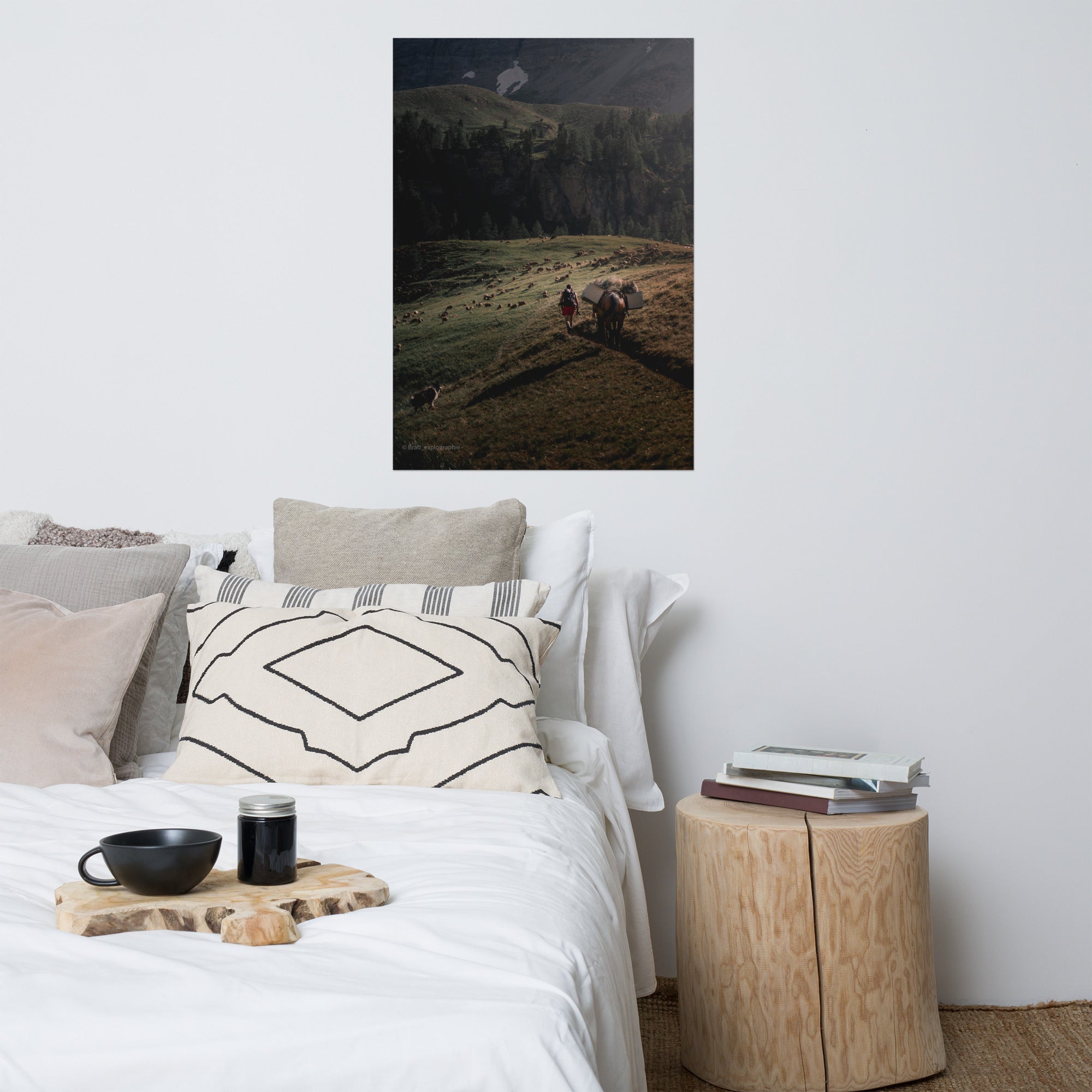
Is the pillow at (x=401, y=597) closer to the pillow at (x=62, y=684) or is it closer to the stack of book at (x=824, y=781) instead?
the pillow at (x=62, y=684)

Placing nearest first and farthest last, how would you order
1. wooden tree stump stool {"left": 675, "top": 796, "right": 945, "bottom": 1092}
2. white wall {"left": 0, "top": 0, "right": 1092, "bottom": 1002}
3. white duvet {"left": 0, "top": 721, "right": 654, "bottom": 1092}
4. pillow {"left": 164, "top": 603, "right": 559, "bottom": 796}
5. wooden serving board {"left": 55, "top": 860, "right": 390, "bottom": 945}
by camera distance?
white duvet {"left": 0, "top": 721, "right": 654, "bottom": 1092} → wooden serving board {"left": 55, "top": 860, "right": 390, "bottom": 945} → pillow {"left": 164, "top": 603, "right": 559, "bottom": 796} → wooden tree stump stool {"left": 675, "top": 796, "right": 945, "bottom": 1092} → white wall {"left": 0, "top": 0, "right": 1092, "bottom": 1002}

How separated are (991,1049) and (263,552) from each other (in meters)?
1.74

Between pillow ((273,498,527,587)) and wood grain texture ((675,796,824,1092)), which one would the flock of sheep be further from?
wood grain texture ((675,796,824,1092))

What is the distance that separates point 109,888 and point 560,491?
4.83 feet

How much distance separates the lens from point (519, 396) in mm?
2281

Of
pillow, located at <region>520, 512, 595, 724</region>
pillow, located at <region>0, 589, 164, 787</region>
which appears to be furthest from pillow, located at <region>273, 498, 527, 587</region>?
pillow, located at <region>0, 589, 164, 787</region>

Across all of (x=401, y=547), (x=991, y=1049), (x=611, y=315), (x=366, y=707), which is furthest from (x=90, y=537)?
(x=991, y=1049)

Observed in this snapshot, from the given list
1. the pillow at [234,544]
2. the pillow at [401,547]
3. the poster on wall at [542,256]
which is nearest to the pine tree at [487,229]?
the poster on wall at [542,256]

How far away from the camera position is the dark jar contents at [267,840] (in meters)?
0.94

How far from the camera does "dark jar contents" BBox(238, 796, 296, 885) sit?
945 mm

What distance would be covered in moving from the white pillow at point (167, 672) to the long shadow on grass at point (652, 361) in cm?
97

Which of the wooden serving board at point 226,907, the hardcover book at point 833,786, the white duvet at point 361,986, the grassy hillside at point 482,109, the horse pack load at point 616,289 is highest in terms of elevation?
the grassy hillside at point 482,109

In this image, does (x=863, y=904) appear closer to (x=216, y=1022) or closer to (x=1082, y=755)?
(x=1082, y=755)

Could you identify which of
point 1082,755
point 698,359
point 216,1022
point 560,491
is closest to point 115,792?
point 216,1022
